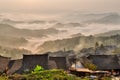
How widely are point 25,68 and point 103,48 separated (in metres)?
92.4

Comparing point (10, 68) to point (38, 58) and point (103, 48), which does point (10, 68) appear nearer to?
point (38, 58)

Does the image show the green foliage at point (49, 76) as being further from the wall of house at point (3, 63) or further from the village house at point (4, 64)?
the wall of house at point (3, 63)

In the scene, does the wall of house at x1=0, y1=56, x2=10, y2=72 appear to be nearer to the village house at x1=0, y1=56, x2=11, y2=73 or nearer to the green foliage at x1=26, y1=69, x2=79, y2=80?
the village house at x1=0, y1=56, x2=11, y2=73

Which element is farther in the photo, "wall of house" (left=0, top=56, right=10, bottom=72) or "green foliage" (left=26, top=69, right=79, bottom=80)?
"wall of house" (left=0, top=56, right=10, bottom=72)

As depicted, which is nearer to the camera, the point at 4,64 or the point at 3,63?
the point at 4,64

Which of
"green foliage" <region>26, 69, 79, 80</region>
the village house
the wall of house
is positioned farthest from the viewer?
the wall of house

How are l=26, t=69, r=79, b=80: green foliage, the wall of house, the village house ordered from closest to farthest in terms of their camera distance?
l=26, t=69, r=79, b=80: green foliage < the village house < the wall of house

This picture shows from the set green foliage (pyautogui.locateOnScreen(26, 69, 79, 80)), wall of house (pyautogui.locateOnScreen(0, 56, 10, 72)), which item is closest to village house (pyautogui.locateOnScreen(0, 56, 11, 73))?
wall of house (pyautogui.locateOnScreen(0, 56, 10, 72))

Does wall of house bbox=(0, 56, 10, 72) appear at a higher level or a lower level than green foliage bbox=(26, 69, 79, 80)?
higher

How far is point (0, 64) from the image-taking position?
244 ft

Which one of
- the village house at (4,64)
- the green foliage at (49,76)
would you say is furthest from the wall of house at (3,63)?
the green foliage at (49,76)

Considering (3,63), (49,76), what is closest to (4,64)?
(3,63)

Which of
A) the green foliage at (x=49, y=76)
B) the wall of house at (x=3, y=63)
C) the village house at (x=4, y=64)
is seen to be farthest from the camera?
the wall of house at (x=3, y=63)

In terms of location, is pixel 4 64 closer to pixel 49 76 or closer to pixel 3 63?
pixel 3 63
